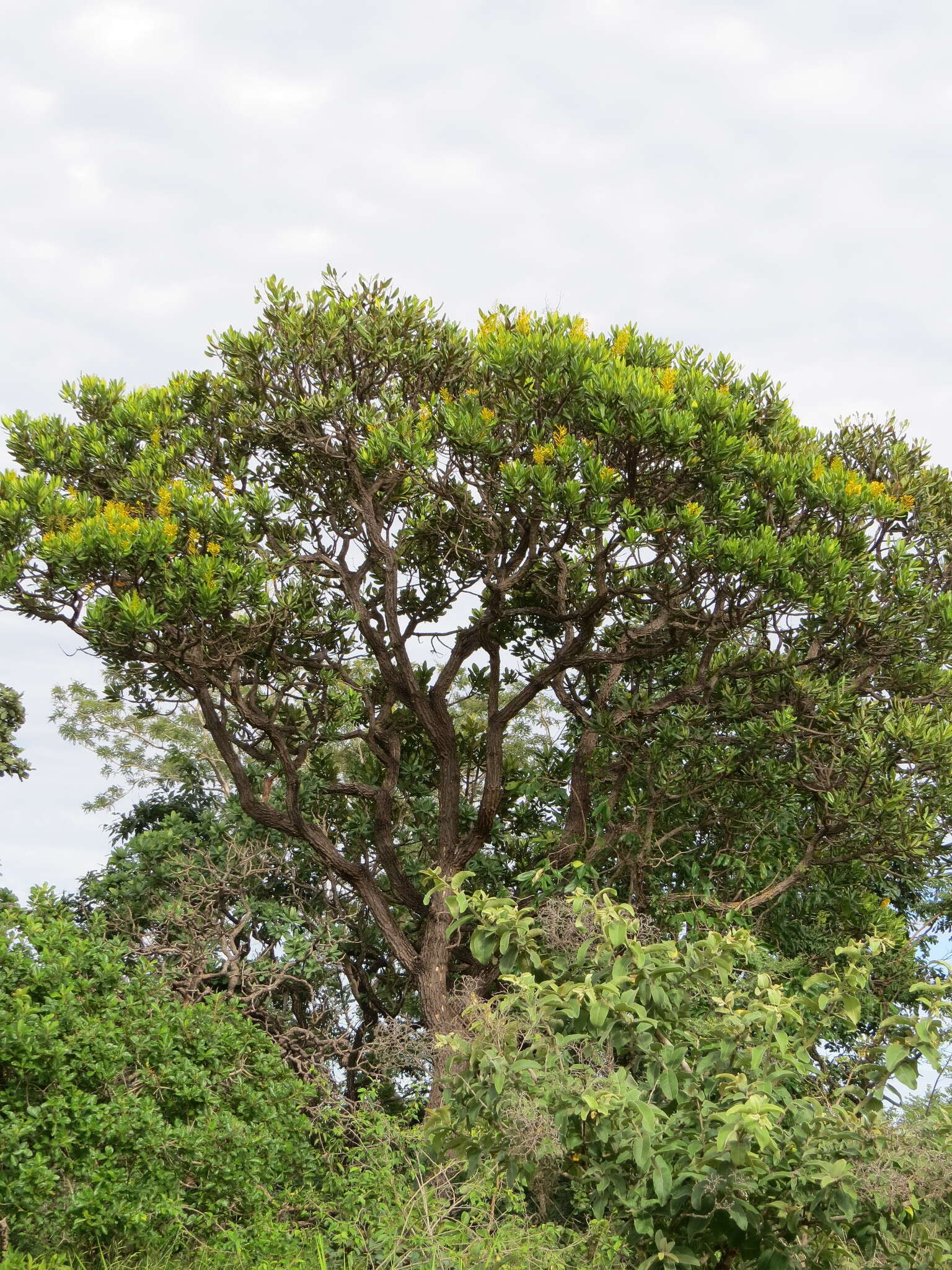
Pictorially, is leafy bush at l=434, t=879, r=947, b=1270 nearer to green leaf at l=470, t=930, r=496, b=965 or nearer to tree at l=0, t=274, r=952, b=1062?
green leaf at l=470, t=930, r=496, b=965

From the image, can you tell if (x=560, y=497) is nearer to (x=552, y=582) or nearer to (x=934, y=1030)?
(x=552, y=582)

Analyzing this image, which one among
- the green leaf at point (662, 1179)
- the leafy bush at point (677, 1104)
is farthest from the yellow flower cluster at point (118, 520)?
the green leaf at point (662, 1179)

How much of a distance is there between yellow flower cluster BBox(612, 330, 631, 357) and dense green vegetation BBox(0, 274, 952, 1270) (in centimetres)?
4

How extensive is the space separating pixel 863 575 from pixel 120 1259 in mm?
8991

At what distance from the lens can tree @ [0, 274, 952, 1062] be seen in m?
11.2

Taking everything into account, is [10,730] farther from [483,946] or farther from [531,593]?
[483,946]

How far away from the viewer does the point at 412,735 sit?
14391 millimetres

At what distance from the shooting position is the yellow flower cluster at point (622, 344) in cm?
1188

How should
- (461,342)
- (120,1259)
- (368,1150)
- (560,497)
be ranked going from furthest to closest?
(461,342) < (560,497) < (368,1150) < (120,1259)

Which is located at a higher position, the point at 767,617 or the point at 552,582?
the point at 552,582

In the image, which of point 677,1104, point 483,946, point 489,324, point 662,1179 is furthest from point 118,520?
point 662,1179

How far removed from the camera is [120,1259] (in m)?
7.16

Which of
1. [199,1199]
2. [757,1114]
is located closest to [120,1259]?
[199,1199]

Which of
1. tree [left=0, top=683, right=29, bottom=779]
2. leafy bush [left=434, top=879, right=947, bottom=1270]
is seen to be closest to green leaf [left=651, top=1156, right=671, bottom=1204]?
leafy bush [left=434, top=879, right=947, bottom=1270]
